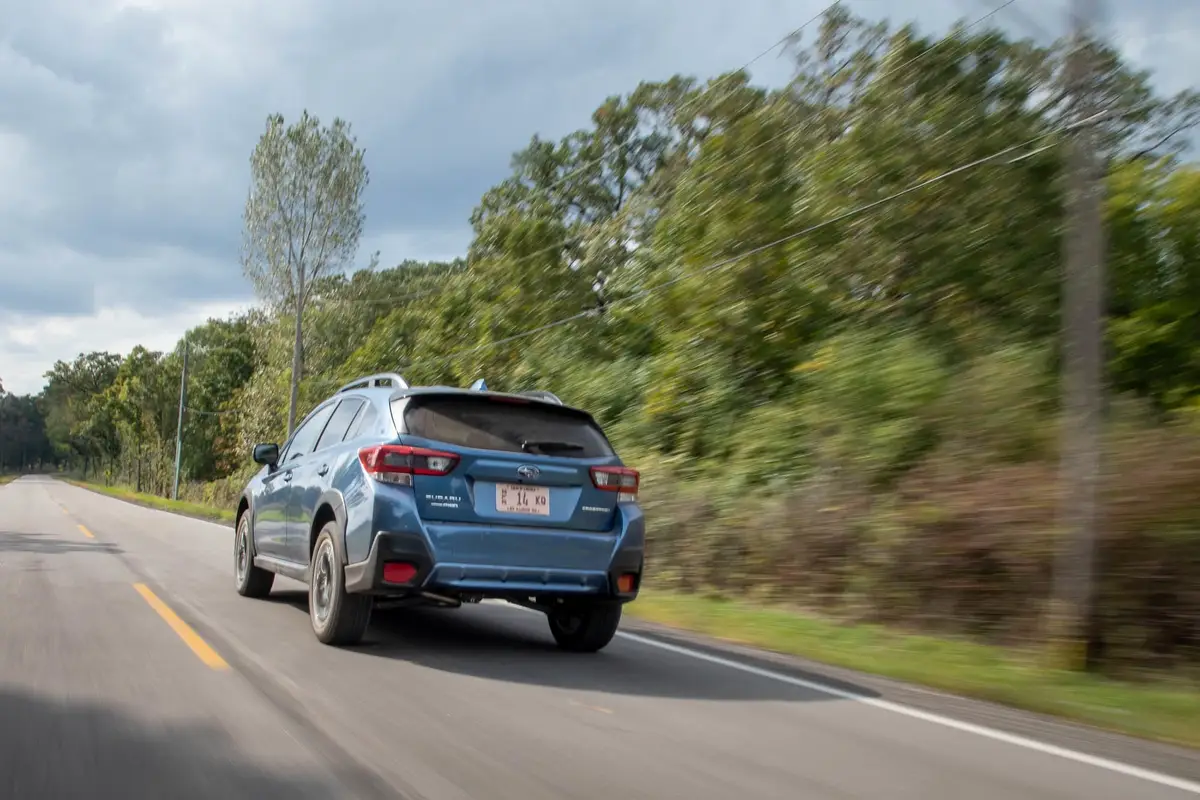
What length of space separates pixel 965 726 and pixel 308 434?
5.59 metres

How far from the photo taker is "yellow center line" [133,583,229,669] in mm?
6426

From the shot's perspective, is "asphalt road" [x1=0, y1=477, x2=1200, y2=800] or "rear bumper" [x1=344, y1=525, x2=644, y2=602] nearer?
"asphalt road" [x1=0, y1=477, x2=1200, y2=800]

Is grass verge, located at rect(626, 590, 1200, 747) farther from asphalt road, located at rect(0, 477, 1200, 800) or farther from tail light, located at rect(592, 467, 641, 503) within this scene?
tail light, located at rect(592, 467, 641, 503)

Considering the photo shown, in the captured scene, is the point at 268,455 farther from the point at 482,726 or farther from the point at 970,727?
the point at 970,727

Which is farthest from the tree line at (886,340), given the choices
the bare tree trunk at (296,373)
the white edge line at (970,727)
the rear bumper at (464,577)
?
the bare tree trunk at (296,373)

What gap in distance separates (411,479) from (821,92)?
14.3 metres

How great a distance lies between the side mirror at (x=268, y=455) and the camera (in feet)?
30.1

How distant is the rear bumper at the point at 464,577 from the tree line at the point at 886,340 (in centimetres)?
352

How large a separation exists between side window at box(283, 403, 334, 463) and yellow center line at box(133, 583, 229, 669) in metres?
1.51

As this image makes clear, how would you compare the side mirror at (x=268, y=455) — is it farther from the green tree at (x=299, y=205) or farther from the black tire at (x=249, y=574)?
the green tree at (x=299, y=205)

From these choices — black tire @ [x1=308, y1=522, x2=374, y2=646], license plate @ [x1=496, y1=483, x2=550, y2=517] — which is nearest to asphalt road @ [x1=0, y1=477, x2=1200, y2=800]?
black tire @ [x1=308, y1=522, x2=374, y2=646]

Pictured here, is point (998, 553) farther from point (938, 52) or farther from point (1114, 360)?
point (938, 52)

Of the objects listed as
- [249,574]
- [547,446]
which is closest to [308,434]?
[249,574]

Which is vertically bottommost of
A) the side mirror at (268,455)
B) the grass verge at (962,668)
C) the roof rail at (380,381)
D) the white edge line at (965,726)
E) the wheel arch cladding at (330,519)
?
the white edge line at (965,726)
